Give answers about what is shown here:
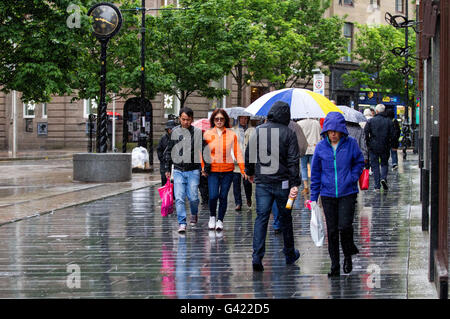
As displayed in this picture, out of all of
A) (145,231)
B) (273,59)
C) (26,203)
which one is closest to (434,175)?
(145,231)

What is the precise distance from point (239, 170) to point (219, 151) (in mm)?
2915

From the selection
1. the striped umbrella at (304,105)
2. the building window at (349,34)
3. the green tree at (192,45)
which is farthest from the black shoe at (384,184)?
the building window at (349,34)

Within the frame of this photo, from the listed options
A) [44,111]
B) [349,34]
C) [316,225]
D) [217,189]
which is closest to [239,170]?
[217,189]

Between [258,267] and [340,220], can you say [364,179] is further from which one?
[258,267]

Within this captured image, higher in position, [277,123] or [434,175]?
[277,123]

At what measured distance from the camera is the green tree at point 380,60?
Result: 165 feet

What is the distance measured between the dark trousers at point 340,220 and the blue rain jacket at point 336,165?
0.07 meters

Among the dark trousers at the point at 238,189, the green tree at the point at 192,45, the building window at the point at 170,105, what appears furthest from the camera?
the building window at the point at 170,105

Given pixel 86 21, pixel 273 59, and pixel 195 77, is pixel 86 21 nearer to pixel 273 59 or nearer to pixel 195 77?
pixel 195 77

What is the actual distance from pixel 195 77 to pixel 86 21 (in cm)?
1465

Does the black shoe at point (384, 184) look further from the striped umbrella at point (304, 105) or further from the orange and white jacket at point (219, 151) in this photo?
the orange and white jacket at point (219, 151)

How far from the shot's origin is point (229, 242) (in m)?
10.2
